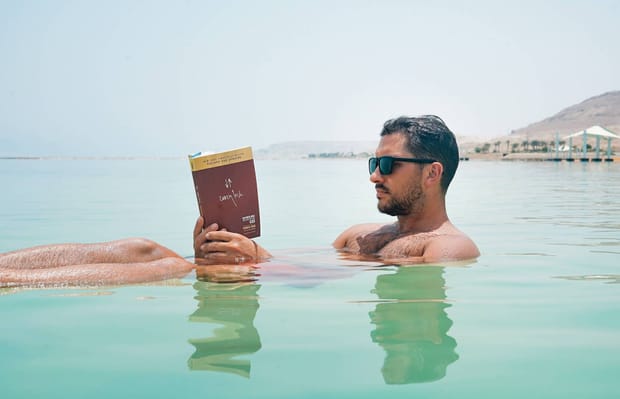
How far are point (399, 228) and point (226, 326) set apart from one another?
2.77m

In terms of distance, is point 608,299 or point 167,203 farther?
point 167,203

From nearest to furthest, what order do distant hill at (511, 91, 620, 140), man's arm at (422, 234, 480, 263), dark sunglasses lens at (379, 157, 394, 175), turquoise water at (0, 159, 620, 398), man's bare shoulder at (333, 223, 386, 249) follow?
1. turquoise water at (0, 159, 620, 398)
2. man's arm at (422, 234, 480, 263)
3. dark sunglasses lens at (379, 157, 394, 175)
4. man's bare shoulder at (333, 223, 386, 249)
5. distant hill at (511, 91, 620, 140)

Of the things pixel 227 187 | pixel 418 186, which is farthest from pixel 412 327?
pixel 418 186

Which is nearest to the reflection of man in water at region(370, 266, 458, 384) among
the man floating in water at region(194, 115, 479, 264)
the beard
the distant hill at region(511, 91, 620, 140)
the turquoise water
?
the turquoise water

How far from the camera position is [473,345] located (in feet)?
10.00

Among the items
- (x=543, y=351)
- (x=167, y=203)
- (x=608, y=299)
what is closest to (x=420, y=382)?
(x=543, y=351)

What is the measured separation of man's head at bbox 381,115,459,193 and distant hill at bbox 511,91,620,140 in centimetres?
15141

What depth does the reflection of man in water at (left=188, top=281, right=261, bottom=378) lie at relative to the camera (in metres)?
2.71

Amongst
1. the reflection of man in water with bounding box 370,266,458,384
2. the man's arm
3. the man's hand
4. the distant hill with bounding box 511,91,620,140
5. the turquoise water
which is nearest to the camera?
the turquoise water

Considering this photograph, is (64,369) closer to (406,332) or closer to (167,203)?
(406,332)

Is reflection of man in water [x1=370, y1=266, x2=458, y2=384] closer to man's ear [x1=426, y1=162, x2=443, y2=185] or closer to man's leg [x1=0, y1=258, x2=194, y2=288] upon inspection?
man's ear [x1=426, y1=162, x2=443, y2=185]

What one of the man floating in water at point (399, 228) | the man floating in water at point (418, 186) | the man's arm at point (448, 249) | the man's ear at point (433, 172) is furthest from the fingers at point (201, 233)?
the man's ear at point (433, 172)

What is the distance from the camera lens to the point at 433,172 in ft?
18.0

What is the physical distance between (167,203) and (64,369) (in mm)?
11586
